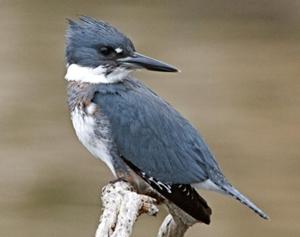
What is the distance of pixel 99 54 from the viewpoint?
3.03 m

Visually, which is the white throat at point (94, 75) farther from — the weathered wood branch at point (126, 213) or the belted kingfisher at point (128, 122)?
the weathered wood branch at point (126, 213)

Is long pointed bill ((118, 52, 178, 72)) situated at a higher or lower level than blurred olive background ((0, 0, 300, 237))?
higher

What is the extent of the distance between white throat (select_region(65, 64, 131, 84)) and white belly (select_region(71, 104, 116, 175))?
0.26 feet

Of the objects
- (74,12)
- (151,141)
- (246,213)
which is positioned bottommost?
(246,213)

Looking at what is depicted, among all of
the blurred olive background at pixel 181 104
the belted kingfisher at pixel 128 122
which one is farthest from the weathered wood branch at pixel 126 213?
the blurred olive background at pixel 181 104

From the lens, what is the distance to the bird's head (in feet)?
9.80

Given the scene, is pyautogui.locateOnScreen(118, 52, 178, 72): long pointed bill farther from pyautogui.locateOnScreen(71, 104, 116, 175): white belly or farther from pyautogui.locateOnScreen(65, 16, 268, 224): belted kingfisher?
pyautogui.locateOnScreen(71, 104, 116, 175): white belly

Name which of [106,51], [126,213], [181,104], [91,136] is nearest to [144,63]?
[106,51]

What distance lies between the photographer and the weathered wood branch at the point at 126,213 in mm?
2348

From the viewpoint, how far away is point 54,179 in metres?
5.98

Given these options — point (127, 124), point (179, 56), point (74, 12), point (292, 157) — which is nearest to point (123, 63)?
point (127, 124)

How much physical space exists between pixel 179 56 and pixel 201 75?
247mm

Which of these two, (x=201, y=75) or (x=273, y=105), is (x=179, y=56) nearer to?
(x=201, y=75)

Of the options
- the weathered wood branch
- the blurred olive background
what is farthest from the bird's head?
the blurred olive background
